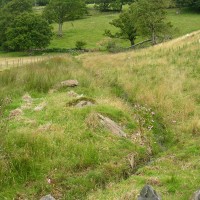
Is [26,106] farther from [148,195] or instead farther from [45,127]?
[148,195]

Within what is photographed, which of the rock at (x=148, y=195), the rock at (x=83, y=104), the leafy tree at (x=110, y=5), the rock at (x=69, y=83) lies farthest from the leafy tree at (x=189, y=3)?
the rock at (x=148, y=195)

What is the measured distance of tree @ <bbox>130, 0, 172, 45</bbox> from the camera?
46.3 metres

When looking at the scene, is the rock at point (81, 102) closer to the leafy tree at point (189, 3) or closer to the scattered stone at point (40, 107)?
the scattered stone at point (40, 107)

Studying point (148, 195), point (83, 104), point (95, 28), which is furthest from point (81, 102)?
point (95, 28)

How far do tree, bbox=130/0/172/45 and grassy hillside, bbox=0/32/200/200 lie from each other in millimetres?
27279

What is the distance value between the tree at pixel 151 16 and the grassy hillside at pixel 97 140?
27.3 m

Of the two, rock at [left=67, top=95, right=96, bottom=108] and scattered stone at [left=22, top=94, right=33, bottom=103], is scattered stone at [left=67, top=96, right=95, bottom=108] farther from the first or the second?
scattered stone at [left=22, top=94, right=33, bottom=103]

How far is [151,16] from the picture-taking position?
1821 inches

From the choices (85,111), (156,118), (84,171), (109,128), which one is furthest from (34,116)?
(156,118)

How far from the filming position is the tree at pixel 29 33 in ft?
201

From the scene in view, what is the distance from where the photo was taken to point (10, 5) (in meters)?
79.8

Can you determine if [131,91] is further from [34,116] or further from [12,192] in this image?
[12,192]

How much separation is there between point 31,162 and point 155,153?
4.45 metres

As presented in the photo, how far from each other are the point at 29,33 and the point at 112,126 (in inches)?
2057
